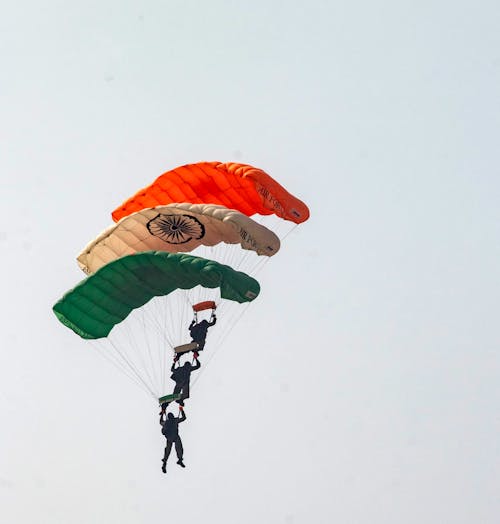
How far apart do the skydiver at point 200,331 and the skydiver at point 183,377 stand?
0.99ft

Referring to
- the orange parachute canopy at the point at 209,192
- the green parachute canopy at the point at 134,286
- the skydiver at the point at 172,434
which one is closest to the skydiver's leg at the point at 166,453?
the skydiver at the point at 172,434

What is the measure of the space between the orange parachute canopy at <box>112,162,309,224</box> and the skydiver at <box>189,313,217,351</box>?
9.98ft

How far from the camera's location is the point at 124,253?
103ft

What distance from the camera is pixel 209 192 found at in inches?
1268

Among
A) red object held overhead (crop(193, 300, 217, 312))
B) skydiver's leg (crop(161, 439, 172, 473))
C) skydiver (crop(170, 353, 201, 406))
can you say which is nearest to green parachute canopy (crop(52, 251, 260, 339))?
red object held overhead (crop(193, 300, 217, 312))

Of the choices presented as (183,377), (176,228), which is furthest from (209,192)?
(183,377)

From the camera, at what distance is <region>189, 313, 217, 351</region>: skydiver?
3080 centimetres

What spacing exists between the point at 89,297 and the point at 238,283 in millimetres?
3636

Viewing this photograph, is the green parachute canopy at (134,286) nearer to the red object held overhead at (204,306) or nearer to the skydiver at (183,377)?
the red object held overhead at (204,306)

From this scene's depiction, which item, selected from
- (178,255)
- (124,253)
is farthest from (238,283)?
(124,253)

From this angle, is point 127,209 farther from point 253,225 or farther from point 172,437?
point 172,437

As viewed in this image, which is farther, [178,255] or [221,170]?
[221,170]

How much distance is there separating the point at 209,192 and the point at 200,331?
355cm

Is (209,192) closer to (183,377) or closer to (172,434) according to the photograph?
(183,377)
